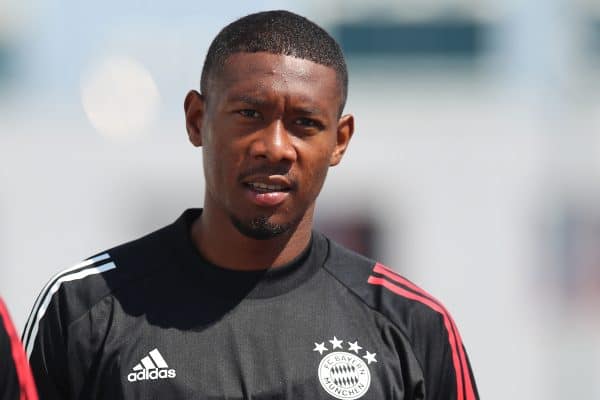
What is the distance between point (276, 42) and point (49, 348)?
1054 millimetres

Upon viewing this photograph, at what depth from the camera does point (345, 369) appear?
378cm

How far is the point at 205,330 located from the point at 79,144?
51.9ft

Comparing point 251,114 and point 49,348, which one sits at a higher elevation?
point 251,114

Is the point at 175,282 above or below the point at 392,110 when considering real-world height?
above

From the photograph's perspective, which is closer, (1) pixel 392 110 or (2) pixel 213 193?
(2) pixel 213 193

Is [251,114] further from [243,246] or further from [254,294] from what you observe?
[254,294]

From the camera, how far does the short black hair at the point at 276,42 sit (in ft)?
12.6

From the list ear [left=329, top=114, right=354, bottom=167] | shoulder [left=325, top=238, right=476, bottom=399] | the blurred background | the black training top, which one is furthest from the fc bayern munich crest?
the blurred background

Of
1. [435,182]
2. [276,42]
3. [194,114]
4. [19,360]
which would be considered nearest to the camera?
[19,360]

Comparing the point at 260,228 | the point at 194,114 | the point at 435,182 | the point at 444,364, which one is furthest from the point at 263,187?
the point at 435,182

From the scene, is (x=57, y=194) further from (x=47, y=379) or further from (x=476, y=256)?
(x=47, y=379)

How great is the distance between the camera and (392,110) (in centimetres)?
2008

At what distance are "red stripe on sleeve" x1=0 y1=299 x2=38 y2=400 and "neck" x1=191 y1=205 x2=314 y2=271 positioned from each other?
644mm

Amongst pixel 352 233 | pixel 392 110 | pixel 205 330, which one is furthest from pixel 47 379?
pixel 392 110
